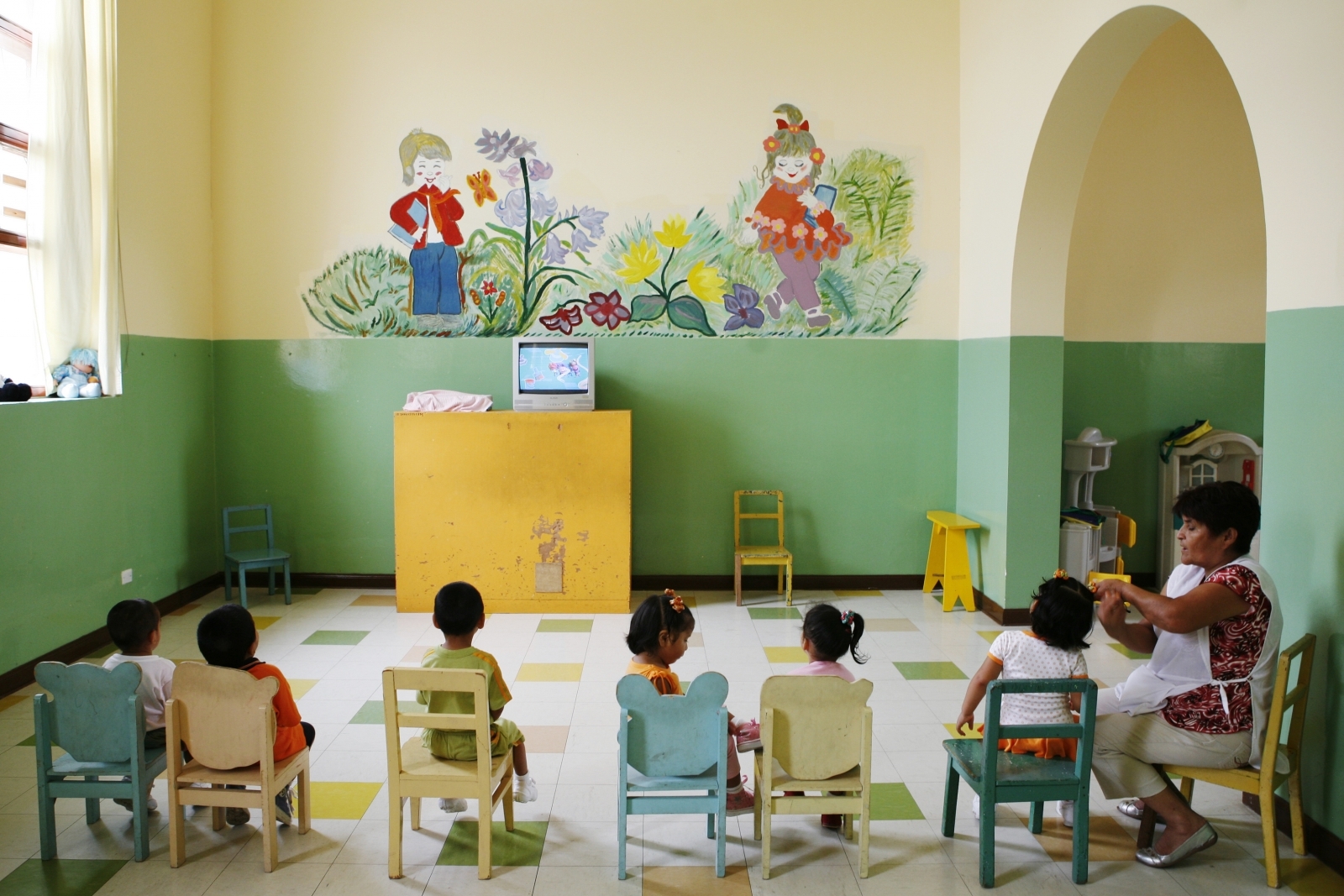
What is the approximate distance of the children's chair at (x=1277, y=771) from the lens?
264cm

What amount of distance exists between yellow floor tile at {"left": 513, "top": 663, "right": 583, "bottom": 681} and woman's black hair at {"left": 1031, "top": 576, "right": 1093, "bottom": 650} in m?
2.31

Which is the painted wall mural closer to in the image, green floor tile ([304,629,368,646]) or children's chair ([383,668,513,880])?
green floor tile ([304,629,368,646])

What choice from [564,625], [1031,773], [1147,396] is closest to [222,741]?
[1031,773]

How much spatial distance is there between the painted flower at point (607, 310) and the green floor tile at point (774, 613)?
1.98 m

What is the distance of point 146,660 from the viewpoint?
116 inches

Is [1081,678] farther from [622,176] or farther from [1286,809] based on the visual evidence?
[622,176]

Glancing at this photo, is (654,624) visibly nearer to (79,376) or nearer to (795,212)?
(79,376)

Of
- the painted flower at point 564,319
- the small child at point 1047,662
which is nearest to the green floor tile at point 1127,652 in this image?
the small child at point 1047,662

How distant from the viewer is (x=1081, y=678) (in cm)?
263

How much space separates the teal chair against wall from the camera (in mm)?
5516

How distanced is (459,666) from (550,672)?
1817mm

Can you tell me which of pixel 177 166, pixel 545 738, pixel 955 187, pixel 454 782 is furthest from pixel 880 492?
pixel 177 166

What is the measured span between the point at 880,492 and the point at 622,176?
2.60 m

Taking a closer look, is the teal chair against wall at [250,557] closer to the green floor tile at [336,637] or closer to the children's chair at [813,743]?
the green floor tile at [336,637]
